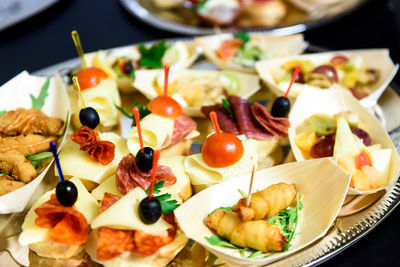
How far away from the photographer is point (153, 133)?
2301 millimetres

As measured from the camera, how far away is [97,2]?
470 cm

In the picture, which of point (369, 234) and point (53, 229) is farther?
point (369, 234)

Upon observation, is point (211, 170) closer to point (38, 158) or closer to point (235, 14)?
point (38, 158)

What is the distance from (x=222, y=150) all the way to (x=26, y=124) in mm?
1242

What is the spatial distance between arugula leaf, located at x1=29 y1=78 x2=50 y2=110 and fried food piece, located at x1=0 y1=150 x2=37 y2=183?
0.50 meters

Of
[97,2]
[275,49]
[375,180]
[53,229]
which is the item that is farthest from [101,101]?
[97,2]

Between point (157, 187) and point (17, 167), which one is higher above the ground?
point (157, 187)

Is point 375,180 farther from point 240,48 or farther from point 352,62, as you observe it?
point 240,48

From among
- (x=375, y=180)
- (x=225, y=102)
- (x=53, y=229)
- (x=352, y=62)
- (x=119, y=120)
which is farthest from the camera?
(x=352, y=62)

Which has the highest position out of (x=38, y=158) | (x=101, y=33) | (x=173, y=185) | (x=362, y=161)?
(x=362, y=161)

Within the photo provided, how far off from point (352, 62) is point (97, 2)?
9.78 feet

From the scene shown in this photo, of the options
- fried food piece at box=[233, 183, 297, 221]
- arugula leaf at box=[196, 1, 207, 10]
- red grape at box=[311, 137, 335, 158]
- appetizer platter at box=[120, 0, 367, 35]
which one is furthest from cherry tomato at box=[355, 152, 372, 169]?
arugula leaf at box=[196, 1, 207, 10]

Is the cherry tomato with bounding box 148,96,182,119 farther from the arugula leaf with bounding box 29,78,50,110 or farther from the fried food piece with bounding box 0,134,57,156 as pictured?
the arugula leaf with bounding box 29,78,50,110

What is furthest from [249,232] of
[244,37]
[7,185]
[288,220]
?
[244,37]
